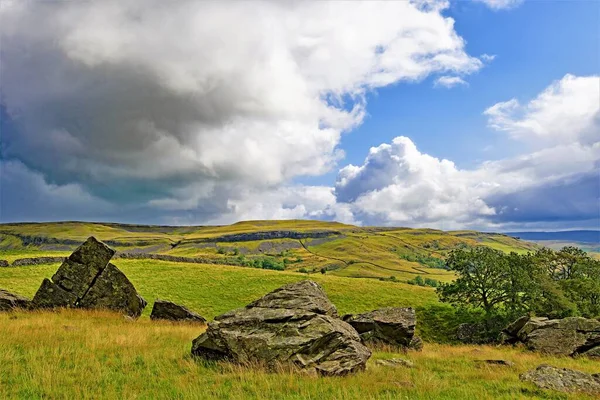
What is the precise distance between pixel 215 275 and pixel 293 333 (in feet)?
189

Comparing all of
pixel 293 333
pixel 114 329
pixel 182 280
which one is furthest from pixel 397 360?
pixel 182 280

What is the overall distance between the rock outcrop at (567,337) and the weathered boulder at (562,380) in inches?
506

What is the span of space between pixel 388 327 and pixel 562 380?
1194cm

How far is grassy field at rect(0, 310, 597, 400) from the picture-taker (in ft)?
37.3

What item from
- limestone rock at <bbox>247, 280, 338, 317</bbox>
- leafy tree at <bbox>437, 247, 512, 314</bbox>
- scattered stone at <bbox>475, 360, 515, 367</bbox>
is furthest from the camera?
leafy tree at <bbox>437, 247, 512, 314</bbox>

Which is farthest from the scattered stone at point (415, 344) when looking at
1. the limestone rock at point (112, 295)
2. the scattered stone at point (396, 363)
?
the limestone rock at point (112, 295)

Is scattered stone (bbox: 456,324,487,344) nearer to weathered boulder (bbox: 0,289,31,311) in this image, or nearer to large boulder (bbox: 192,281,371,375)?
large boulder (bbox: 192,281,371,375)

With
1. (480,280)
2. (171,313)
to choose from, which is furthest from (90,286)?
(480,280)

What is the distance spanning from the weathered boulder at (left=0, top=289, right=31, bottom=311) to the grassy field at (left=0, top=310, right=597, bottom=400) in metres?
10.2

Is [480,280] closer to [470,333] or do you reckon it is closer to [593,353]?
[470,333]

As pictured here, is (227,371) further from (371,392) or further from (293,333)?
(371,392)

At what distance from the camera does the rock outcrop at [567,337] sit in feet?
84.7

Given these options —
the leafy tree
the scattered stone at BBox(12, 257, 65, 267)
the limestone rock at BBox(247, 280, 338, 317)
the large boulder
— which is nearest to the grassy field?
the large boulder

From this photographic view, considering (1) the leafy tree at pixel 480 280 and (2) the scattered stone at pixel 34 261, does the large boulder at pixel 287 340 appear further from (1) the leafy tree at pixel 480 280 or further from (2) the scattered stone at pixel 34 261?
(2) the scattered stone at pixel 34 261
